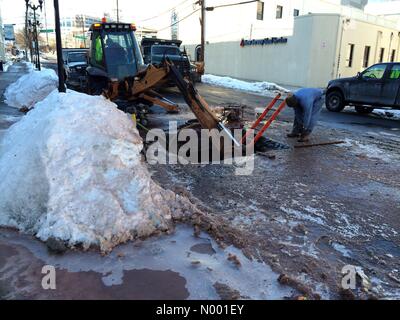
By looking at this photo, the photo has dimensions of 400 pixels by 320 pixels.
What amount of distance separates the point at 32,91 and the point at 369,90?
13.4 metres

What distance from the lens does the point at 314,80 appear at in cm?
2570

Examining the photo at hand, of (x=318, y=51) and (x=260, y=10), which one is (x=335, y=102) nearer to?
(x=318, y=51)

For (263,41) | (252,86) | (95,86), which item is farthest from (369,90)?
(263,41)

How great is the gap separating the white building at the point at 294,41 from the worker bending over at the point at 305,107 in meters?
17.5

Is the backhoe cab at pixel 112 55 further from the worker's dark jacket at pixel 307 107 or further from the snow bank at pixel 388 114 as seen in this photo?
the snow bank at pixel 388 114

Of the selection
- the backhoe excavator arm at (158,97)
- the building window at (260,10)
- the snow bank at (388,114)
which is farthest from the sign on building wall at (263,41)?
the backhoe excavator arm at (158,97)

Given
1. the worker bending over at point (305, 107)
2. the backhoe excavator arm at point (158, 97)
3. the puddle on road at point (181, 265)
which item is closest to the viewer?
the puddle on road at point (181, 265)

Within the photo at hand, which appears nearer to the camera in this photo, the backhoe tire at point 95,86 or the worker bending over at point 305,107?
the worker bending over at point 305,107

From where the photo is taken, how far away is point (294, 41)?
26594mm

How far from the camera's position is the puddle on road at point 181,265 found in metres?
3.39

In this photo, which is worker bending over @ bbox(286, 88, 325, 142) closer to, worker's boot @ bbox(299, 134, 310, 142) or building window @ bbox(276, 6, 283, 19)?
worker's boot @ bbox(299, 134, 310, 142)

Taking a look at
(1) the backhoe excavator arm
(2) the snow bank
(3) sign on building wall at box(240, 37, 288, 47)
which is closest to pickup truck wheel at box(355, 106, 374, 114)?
(2) the snow bank

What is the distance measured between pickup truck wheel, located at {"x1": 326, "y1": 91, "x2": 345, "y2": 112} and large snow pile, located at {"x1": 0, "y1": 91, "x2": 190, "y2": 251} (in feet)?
40.8
